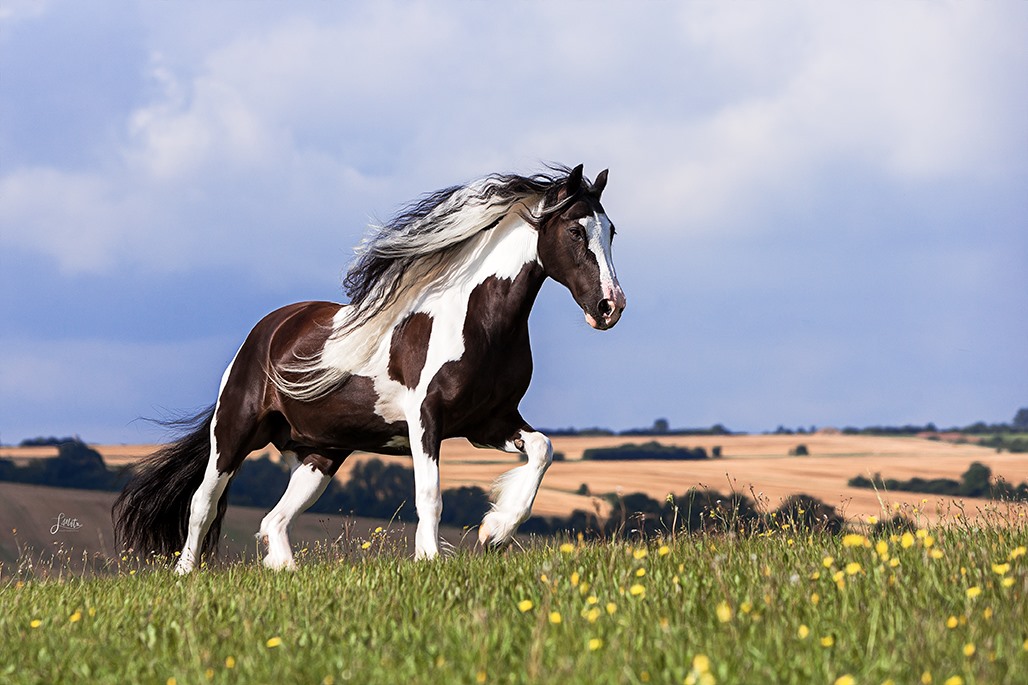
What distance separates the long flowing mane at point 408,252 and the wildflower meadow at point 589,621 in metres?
2.22

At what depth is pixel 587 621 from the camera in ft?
16.9

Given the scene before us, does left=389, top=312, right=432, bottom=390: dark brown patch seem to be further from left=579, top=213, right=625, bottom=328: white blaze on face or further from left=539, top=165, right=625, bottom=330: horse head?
left=579, top=213, right=625, bottom=328: white blaze on face

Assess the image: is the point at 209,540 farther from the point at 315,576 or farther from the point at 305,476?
the point at 315,576

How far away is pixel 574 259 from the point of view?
8258 millimetres

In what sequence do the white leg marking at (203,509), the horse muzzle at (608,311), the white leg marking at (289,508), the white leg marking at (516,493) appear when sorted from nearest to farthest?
the horse muzzle at (608,311)
the white leg marking at (516,493)
the white leg marking at (289,508)
the white leg marking at (203,509)

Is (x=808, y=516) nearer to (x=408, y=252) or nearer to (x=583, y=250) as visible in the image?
(x=583, y=250)

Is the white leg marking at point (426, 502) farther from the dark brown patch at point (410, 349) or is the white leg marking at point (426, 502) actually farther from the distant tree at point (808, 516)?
the distant tree at point (808, 516)

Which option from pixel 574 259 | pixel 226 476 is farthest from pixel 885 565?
pixel 226 476

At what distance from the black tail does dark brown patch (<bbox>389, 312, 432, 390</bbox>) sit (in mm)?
2679

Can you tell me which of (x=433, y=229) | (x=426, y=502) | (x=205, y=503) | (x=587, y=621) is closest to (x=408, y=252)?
(x=433, y=229)

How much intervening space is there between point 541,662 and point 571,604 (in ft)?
2.82

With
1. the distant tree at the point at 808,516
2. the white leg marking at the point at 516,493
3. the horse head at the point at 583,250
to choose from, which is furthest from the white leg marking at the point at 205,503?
the distant tree at the point at 808,516

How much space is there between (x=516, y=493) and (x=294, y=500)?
256 cm

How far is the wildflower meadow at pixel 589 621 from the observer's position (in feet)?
14.3
